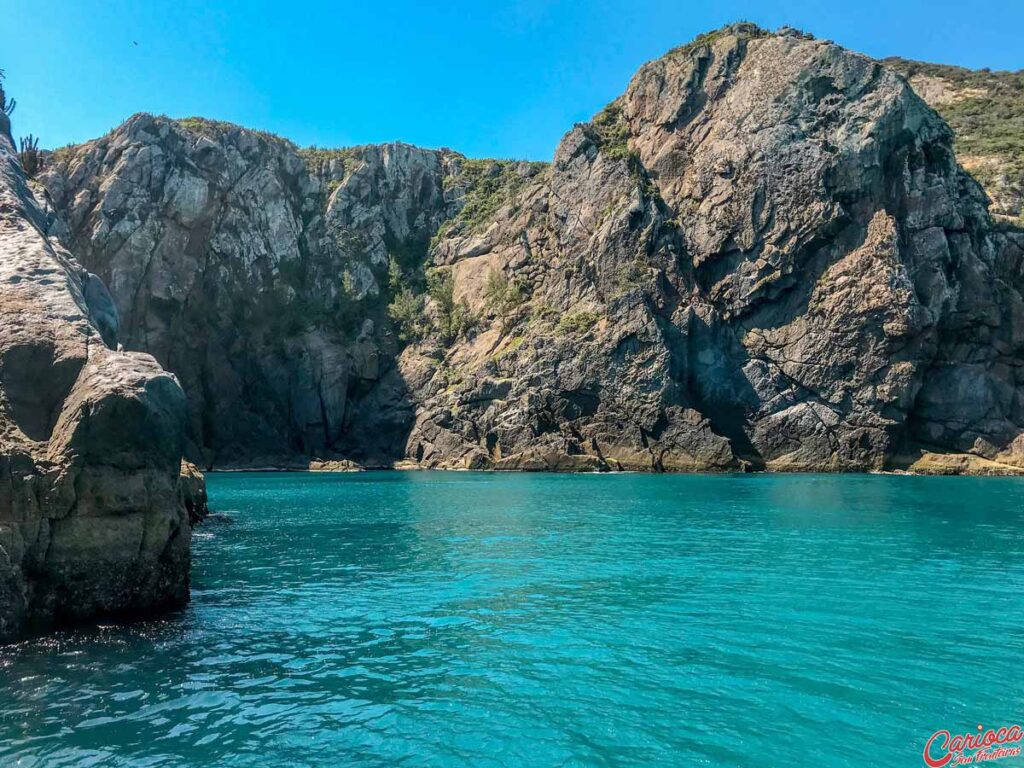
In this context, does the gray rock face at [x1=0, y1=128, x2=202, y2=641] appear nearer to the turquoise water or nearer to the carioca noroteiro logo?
the turquoise water

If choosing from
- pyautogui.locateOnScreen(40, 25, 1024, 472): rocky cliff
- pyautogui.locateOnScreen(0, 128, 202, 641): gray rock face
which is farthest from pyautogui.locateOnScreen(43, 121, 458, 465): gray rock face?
pyautogui.locateOnScreen(0, 128, 202, 641): gray rock face

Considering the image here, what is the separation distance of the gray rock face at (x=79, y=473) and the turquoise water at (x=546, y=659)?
3.37ft

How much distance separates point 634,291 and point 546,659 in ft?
267

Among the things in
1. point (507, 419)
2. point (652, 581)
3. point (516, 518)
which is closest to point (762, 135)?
point (507, 419)

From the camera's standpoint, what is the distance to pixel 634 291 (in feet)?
303

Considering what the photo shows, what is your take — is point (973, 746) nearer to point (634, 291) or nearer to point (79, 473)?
point (79, 473)

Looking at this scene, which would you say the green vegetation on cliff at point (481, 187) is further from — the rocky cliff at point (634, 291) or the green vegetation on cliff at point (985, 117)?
the green vegetation on cliff at point (985, 117)

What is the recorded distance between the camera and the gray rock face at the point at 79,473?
15.5 m

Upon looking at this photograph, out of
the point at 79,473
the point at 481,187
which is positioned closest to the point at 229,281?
the point at 481,187

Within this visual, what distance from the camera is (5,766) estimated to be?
9.88 meters

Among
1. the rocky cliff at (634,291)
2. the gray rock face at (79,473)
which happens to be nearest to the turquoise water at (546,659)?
the gray rock face at (79,473)

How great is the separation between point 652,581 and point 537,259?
305 ft

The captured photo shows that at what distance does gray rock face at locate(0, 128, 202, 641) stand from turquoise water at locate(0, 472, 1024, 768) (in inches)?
40.5

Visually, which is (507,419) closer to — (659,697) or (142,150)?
(142,150)
